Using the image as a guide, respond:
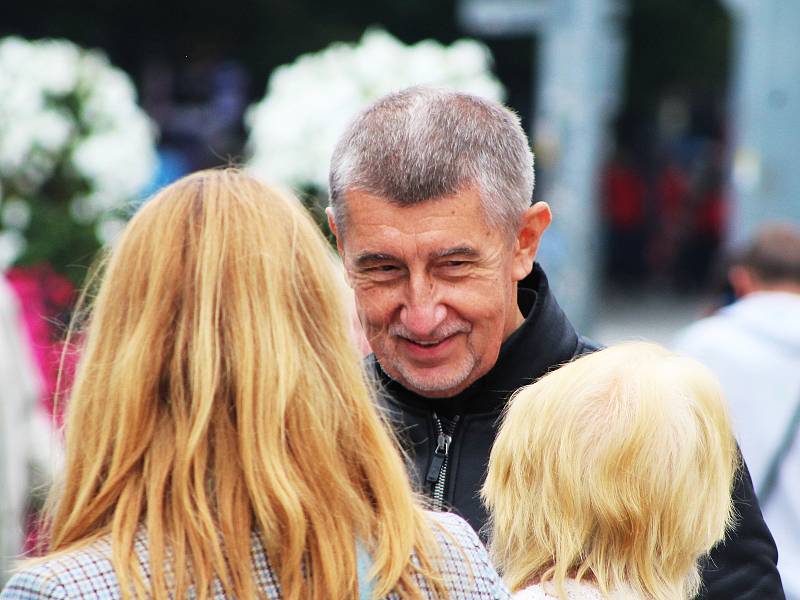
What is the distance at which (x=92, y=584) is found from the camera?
1733mm

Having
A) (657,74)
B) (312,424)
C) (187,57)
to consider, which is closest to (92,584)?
(312,424)

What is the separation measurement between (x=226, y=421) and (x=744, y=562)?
3.37 feet

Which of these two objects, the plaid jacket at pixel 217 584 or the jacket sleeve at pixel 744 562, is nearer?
the plaid jacket at pixel 217 584

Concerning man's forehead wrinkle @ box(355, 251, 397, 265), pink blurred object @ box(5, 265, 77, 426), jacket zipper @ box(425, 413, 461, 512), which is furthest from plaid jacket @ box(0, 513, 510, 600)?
pink blurred object @ box(5, 265, 77, 426)

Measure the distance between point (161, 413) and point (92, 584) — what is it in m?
0.25

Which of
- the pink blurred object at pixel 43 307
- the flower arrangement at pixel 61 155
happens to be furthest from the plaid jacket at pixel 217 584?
the flower arrangement at pixel 61 155

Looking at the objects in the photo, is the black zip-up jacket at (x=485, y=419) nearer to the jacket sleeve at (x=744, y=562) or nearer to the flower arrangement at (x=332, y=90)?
the jacket sleeve at (x=744, y=562)

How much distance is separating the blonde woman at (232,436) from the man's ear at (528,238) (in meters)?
0.81

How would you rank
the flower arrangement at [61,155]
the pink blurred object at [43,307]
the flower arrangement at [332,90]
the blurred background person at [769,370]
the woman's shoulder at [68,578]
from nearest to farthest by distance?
the woman's shoulder at [68,578]
the blurred background person at [769,370]
the pink blurred object at [43,307]
the flower arrangement at [332,90]
the flower arrangement at [61,155]

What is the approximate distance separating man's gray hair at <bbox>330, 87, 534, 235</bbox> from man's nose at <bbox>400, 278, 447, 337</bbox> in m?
0.15

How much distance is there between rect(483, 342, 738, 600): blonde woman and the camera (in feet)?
7.32

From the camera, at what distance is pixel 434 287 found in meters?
2.65

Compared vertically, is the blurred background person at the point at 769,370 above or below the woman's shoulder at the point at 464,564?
below

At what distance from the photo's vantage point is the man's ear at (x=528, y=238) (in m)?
2.73
